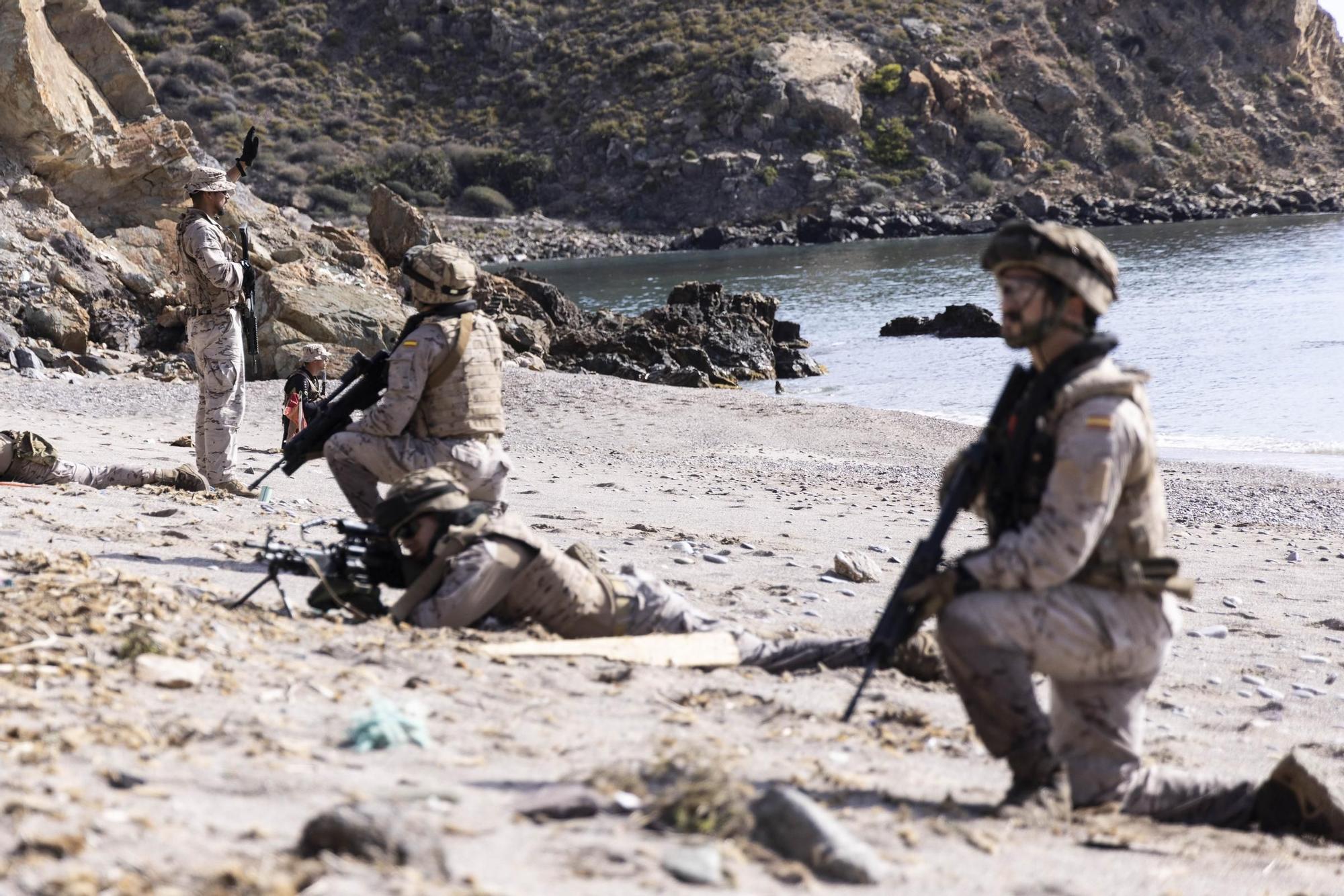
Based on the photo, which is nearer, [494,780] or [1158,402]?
[494,780]

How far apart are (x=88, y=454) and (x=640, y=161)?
252ft

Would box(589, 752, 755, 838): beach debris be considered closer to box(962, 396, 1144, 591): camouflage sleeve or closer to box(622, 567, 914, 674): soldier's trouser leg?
box(962, 396, 1144, 591): camouflage sleeve

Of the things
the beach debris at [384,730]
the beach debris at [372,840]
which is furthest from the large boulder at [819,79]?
the beach debris at [372,840]

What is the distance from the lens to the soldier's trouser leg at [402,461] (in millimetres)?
6828

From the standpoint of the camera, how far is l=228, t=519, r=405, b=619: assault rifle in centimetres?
559

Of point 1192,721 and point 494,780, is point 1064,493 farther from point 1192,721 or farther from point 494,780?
point 1192,721

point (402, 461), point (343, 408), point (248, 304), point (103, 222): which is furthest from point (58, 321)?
→ point (402, 461)

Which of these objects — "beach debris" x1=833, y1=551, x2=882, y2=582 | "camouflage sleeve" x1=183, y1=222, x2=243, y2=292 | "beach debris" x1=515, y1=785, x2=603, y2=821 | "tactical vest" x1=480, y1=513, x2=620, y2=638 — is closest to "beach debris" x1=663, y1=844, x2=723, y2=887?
"beach debris" x1=515, y1=785, x2=603, y2=821

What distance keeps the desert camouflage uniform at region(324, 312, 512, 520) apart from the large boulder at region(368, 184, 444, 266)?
23.6 meters

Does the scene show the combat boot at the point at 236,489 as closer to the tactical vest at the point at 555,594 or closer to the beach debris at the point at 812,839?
the tactical vest at the point at 555,594

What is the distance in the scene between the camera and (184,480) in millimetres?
9250

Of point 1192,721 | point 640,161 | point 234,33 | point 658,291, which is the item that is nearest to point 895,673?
point 1192,721

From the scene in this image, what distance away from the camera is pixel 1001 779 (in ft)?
15.0

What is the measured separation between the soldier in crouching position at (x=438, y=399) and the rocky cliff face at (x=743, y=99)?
248ft
